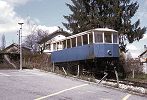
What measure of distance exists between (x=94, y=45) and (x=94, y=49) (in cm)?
34

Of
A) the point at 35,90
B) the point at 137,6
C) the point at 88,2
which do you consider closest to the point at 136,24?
the point at 137,6

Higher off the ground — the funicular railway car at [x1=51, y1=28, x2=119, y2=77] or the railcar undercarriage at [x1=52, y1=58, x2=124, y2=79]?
the funicular railway car at [x1=51, y1=28, x2=119, y2=77]

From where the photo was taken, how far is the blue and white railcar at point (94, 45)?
32.2m

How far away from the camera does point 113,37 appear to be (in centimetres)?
3391

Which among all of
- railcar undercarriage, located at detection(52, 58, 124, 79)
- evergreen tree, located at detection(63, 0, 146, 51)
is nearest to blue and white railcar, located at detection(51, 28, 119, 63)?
railcar undercarriage, located at detection(52, 58, 124, 79)

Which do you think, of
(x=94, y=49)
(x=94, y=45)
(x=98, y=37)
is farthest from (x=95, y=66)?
(x=98, y=37)

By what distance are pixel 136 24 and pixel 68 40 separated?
16.1 meters

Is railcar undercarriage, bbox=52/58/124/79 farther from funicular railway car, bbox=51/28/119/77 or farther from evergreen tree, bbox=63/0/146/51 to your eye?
evergreen tree, bbox=63/0/146/51

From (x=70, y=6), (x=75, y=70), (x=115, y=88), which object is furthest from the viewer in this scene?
(x=70, y=6)

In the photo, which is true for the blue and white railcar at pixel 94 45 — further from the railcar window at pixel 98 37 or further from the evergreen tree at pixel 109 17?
the evergreen tree at pixel 109 17

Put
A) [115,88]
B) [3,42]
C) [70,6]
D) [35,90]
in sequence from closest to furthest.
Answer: [35,90] < [115,88] < [70,6] < [3,42]

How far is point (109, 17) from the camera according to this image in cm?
4906

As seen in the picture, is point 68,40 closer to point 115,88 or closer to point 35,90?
point 115,88

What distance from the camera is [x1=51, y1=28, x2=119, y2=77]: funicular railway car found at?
32.3 metres
